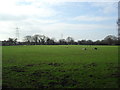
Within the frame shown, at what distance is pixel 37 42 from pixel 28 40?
11.8 meters

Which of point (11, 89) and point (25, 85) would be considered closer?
point (11, 89)

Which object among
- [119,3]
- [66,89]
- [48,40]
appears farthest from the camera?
[48,40]

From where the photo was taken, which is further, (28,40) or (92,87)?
(28,40)

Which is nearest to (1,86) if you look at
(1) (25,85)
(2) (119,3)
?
(1) (25,85)

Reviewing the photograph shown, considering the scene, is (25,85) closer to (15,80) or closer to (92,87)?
(15,80)

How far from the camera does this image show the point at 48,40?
158875 millimetres

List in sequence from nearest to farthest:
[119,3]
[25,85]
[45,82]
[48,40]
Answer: [25,85] < [45,82] < [119,3] < [48,40]

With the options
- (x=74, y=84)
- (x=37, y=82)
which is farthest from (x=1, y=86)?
(x=74, y=84)

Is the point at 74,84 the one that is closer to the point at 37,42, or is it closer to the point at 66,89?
the point at 66,89

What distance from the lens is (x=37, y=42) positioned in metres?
163

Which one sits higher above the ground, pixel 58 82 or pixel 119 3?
pixel 119 3

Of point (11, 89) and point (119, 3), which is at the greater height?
point (119, 3)

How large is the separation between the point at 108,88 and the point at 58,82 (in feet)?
9.94

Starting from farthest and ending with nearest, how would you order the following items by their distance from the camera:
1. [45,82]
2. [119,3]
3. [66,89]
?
[119,3] → [45,82] → [66,89]
